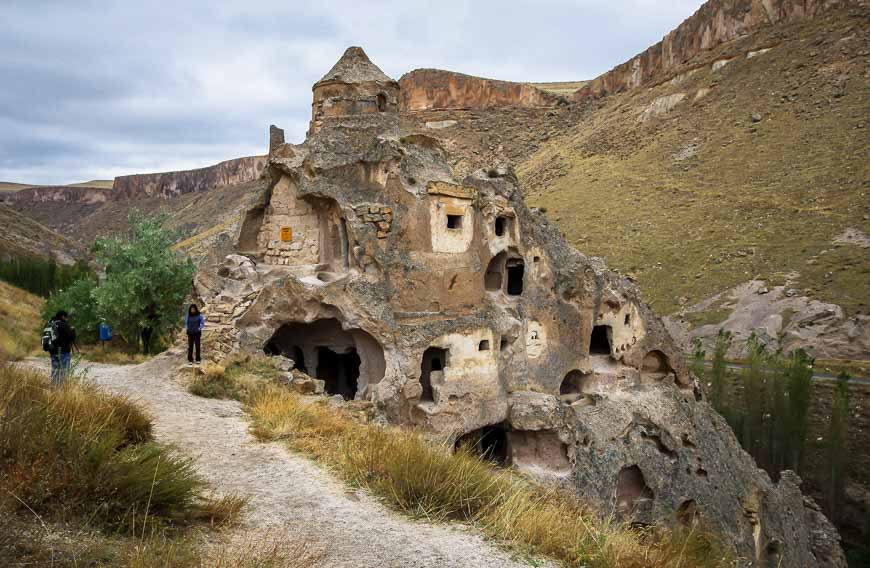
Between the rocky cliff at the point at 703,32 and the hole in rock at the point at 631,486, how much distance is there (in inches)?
1933

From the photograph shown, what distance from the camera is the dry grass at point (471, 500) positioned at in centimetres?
496

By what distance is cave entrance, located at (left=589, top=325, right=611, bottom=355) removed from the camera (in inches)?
720

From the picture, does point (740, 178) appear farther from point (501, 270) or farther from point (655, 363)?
point (501, 270)

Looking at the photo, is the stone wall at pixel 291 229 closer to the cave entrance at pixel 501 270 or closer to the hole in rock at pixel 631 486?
the cave entrance at pixel 501 270

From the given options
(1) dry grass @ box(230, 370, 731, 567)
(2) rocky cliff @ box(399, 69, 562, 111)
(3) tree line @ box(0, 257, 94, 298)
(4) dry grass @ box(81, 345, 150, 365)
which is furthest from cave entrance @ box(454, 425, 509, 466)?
(2) rocky cliff @ box(399, 69, 562, 111)

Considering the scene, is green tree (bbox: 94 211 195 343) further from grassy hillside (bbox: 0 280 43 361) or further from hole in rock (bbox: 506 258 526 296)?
hole in rock (bbox: 506 258 526 296)

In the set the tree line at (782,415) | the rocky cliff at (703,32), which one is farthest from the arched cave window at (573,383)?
the rocky cliff at (703,32)

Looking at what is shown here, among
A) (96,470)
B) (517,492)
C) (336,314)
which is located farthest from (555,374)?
(96,470)

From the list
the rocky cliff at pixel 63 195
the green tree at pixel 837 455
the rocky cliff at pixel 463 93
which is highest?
the rocky cliff at pixel 463 93

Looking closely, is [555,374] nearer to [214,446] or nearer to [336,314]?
[336,314]

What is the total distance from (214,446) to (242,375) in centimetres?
374

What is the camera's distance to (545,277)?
16.2 meters

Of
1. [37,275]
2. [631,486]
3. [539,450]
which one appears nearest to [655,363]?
[631,486]

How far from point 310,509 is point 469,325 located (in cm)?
844
